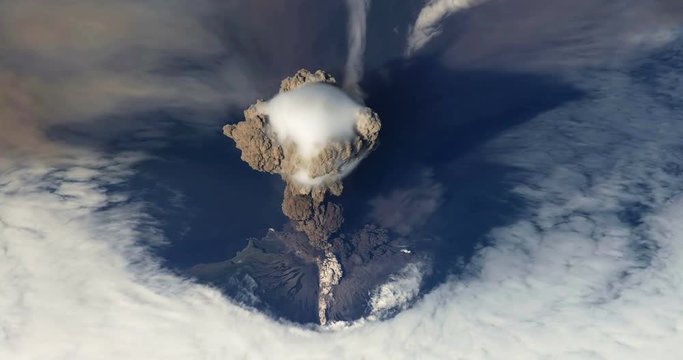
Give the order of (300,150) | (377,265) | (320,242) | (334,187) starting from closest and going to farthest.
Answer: (300,150) → (334,187) → (320,242) → (377,265)

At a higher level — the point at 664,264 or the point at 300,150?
the point at 300,150

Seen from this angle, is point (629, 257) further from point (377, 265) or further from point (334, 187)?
point (334, 187)

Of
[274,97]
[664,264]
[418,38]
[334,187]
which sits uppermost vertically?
[418,38]

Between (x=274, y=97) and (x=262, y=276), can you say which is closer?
(x=274, y=97)

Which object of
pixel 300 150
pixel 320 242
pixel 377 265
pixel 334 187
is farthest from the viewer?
pixel 377 265

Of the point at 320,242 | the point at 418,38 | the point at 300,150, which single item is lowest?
the point at 320,242

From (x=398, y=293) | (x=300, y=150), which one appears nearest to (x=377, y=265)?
(x=398, y=293)

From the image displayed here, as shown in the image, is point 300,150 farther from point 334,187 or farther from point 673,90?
point 673,90

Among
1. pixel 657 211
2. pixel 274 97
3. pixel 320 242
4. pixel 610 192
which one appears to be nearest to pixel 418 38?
pixel 274 97

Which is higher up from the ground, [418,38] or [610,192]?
[418,38]
